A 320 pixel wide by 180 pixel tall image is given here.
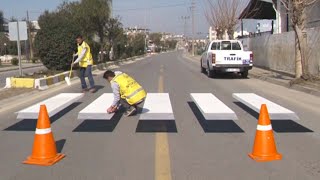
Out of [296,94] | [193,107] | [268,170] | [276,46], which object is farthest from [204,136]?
[276,46]

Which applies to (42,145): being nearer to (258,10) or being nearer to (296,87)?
(296,87)

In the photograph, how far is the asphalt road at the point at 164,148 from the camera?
5.94 meters

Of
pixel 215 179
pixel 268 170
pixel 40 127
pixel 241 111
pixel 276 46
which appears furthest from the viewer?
pixel 276 46

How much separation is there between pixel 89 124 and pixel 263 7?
32.3 meters

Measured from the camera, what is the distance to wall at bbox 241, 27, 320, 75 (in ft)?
67.2

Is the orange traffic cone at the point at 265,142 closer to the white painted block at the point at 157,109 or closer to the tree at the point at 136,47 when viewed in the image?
the white painted block at the point at 157,109

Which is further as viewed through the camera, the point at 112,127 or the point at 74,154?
the point at 112,127

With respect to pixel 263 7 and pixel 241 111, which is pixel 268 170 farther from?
pixel 263 7

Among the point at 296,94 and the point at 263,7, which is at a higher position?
the point at 263,7

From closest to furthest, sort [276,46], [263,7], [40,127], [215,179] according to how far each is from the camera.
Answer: [215,179] < [40,127] < [276,46] < [263,7]

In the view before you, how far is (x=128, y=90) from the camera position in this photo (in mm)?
9539

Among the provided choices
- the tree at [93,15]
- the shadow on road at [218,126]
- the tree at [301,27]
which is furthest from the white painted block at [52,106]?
the tree at [93,15]

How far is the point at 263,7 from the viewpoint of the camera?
129 ft

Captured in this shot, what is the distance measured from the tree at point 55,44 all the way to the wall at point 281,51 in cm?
1091
